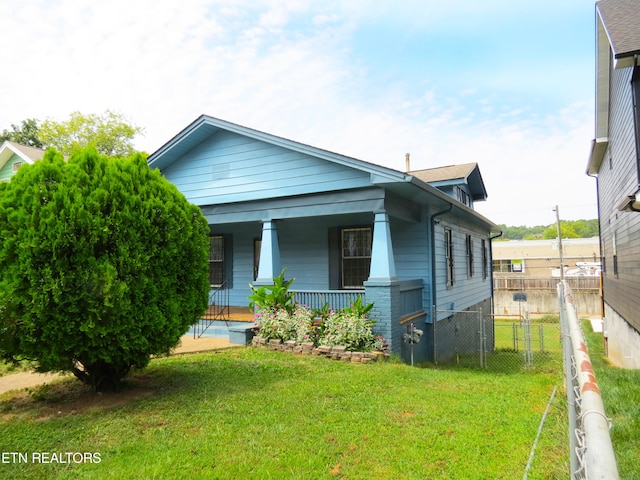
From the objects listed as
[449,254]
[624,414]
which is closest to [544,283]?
[449,254]

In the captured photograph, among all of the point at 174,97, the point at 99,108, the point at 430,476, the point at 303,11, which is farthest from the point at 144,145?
the point at 430,476

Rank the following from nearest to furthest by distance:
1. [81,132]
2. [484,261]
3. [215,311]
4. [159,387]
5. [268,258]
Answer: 1. [159,387]
2. [268,258]
3. [215,311]
4. [484,261]
5. [81,132]

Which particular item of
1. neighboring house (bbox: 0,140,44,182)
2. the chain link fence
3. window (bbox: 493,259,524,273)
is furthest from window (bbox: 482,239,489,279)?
window (bbox: 493,259,524,273)

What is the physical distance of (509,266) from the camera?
48875mm

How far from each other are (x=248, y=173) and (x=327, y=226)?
2.63 meters

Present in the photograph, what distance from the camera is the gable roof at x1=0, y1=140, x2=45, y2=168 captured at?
19.9 metres

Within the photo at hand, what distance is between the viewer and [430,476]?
3270 millimetres

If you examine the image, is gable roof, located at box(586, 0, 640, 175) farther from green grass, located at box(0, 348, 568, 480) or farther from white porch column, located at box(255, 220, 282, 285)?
white porch column, located at box(255, 220, 282, 285)

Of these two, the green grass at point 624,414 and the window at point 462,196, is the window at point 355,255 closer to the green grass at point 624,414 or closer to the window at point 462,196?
the window at point 462,196

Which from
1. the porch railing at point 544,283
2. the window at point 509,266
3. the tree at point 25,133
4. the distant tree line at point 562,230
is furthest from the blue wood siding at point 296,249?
the window at point 509,266

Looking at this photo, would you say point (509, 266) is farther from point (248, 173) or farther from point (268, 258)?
point (268, 258)

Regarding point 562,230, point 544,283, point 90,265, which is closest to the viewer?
point 90,265

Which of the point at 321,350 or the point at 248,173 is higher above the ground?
the point at 248,173

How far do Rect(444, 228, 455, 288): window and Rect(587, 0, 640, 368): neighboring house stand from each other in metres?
3.92
